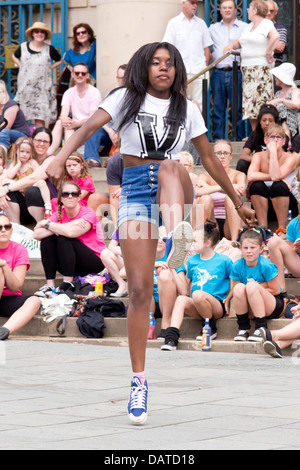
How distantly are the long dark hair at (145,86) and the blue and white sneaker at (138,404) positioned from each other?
153 cm

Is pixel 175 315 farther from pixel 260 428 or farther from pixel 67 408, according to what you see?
pixel 260 428

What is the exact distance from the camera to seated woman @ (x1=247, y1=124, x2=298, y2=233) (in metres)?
11.4

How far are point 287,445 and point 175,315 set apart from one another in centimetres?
477

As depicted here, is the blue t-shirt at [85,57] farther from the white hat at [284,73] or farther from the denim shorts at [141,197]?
the denim shorts at [141,197]

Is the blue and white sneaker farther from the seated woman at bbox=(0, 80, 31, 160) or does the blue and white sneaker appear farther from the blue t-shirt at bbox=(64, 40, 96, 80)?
the blue t-shirt at bbox=(64, 40, 96, 80)

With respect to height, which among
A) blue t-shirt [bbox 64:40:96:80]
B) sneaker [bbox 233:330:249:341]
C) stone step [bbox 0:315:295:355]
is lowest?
stone step [bbox 0:315:295:355]

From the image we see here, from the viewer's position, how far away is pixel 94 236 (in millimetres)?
11273

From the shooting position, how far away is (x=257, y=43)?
13375 millimetres

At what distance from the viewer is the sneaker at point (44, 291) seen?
35.3 feet

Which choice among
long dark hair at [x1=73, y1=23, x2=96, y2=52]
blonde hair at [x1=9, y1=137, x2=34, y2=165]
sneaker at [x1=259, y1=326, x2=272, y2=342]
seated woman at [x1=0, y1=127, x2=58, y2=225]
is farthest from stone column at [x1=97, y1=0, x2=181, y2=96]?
sneaker at [x1=259, y1=326, x2=272, y2=342]

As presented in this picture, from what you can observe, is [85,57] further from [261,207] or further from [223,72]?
[261,207]

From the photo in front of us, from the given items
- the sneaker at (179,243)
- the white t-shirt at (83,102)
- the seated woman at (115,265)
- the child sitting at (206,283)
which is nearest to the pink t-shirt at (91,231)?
the seated woman at (115,265)

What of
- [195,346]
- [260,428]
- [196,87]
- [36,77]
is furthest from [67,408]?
[36,77]

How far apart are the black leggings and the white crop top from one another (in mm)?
5211
